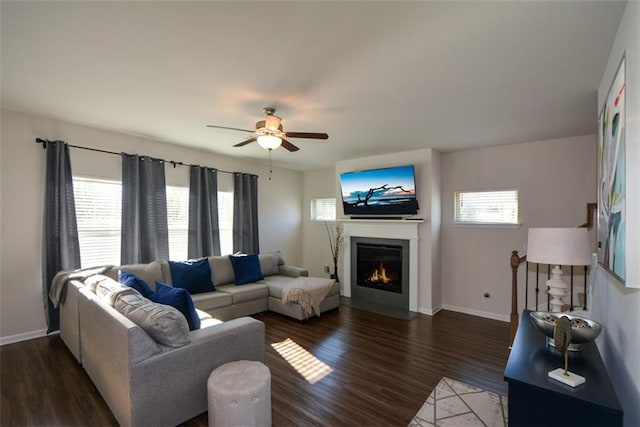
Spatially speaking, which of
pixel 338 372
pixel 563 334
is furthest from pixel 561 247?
pixel 338 372

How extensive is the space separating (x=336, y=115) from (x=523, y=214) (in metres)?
3.13

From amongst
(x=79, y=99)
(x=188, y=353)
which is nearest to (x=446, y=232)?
(x=188, y=353)

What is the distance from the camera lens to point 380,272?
5.25m

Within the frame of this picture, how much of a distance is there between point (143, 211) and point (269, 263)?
2152mm

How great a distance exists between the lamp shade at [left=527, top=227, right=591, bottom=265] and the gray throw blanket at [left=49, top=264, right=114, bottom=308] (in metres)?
4.49

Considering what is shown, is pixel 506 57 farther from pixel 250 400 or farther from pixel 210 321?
pixel 210 321

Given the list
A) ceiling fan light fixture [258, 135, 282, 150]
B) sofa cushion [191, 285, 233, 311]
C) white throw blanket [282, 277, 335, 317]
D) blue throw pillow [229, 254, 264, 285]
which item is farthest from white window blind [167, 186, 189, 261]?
ceiling fan light fixture [258, 135, 282, 150]

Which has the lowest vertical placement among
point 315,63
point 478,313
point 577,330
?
point 478,313

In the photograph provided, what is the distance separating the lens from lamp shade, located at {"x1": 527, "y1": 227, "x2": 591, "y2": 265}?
2.18 meters

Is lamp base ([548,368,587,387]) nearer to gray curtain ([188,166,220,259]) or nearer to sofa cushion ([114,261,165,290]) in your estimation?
sofa cushion ([114,261,165,290])

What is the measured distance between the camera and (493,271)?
14.8 feet

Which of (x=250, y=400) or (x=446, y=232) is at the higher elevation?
(x=446, y=232)

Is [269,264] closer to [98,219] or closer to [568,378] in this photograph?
[98,219]

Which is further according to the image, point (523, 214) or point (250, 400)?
point (523, 214)
